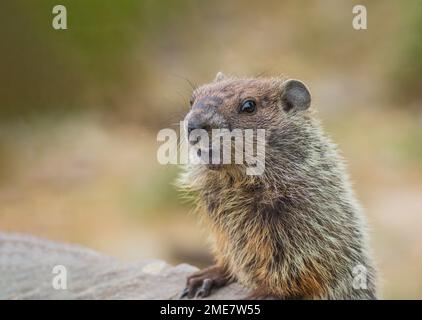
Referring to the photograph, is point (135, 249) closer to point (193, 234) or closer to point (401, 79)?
point (193, 234)

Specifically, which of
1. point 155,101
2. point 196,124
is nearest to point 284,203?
point 196,124

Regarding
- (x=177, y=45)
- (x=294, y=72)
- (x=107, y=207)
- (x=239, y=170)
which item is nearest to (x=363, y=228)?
(x=239, y=170)

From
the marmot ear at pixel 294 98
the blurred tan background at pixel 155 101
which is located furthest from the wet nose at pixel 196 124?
the blurred tan background at pixel 155 101

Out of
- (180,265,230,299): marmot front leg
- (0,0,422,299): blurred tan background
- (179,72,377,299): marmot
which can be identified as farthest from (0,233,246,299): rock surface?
(0,0,422,299): blurred tan background

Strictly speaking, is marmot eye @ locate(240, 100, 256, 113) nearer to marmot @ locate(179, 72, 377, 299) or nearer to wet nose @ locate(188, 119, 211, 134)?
marmot @ locate(179, 72, 377, 299)

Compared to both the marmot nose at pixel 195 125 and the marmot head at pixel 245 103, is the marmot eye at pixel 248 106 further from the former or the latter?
the marmot nose at pixel 195 125
